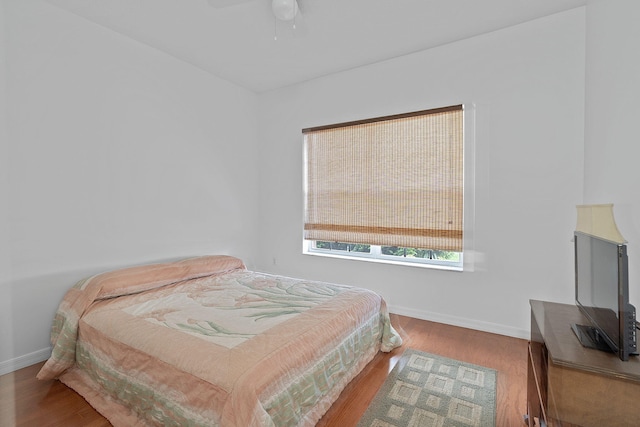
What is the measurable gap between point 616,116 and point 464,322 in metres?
2.06

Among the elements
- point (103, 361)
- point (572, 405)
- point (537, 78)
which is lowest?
point (103, 361)

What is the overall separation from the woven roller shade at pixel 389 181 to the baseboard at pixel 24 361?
2.69 m

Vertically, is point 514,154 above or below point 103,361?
above

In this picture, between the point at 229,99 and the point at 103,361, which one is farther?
the point at 229,99

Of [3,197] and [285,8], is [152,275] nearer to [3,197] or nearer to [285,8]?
[3,197]

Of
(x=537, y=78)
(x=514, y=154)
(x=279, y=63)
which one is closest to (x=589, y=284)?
(x=514, y=154)

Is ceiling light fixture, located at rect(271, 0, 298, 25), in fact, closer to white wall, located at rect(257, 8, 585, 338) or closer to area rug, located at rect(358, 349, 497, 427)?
white wall, located at rect(257, 8, 585, 338)

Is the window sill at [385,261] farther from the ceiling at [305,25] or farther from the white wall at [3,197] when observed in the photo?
the white wall at [3,197]

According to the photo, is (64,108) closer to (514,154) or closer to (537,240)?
(514,154)

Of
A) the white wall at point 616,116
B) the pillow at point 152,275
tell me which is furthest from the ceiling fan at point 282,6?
the pillow at point 152,275

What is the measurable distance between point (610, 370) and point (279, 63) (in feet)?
11.6

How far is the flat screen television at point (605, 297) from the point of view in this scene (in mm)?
1026

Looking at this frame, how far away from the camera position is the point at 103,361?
1.80 meters

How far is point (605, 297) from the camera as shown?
45.9 inches
